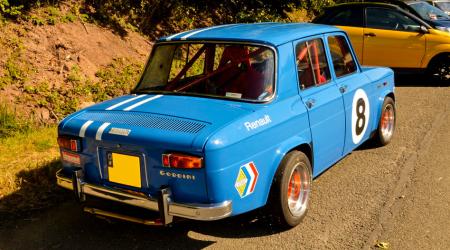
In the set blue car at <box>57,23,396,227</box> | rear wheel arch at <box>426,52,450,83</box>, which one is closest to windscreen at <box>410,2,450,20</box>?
rear wheel arch at <box>426,52,450,83</box>

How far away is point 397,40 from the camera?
9.53 metres

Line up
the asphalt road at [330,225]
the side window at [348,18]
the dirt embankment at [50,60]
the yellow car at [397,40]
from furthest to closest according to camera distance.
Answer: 1. the side window at [348,18]
2. the yellow car at [397,40]
3. the dirt embankment at [50,60]
4. the asphalt road at [330,225]

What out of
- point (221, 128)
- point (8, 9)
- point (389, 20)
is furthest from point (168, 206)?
point (389, 20)

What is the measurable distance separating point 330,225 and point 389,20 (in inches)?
268

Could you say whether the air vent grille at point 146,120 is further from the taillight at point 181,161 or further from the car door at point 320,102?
the car door at point 320,102

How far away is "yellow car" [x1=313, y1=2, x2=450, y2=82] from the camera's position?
9414 millimetres

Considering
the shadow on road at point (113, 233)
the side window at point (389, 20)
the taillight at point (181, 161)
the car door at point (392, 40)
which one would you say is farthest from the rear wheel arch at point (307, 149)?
the side window at point (389, 20)

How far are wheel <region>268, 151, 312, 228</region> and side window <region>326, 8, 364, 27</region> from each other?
674 cm

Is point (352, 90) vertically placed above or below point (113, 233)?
above

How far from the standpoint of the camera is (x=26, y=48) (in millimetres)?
7340

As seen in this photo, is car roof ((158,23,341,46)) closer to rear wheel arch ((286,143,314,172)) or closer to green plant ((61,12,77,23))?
rear wheel arch ((286,143,314,172))

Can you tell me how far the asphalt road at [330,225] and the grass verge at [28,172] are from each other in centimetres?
23

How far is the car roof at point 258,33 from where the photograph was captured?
4133 mm

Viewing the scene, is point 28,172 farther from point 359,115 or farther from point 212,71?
point 359,115
